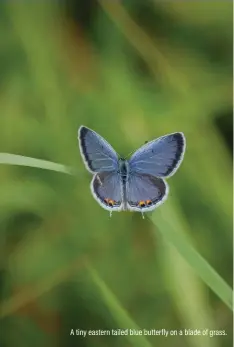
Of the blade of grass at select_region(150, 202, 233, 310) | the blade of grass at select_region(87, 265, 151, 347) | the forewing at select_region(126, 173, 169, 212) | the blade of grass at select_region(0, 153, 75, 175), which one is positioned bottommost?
the blade of grass at select_region(87, 265, 151, 347)

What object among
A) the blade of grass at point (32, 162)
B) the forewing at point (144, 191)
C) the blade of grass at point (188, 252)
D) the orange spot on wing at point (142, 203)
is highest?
the blade of grass at point (32, 162)

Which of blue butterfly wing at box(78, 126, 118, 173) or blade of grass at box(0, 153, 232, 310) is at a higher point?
blue butterfly wing at box(78, 126, 118, 173)

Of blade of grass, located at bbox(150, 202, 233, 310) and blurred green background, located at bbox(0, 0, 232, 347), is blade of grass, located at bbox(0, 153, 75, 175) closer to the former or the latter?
blurred green background, located at bbox(0, 0, 232, 347)

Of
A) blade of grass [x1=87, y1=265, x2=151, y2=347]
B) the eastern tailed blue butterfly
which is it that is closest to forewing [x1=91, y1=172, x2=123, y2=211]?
the eastern tailed blue butterfly

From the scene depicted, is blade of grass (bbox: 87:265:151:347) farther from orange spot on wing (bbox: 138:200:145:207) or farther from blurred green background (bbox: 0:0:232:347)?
orange spot on wing (bbox: 138:200:145:207)

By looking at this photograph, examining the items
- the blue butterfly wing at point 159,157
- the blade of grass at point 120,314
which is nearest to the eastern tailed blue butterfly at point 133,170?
the blue butterfly wing at point 159,157

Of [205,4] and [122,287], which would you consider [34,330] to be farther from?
[205,4]

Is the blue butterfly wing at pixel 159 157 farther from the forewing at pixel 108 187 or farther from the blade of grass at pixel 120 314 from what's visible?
the blade of grass at pixel 120 314
